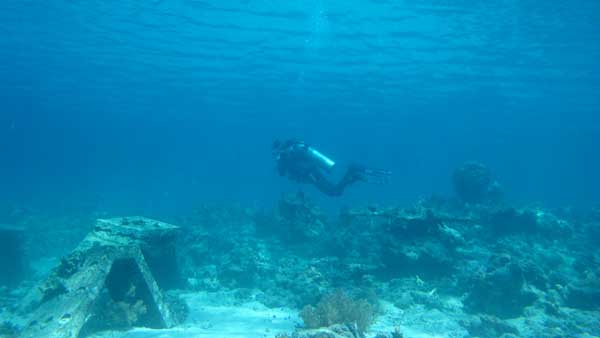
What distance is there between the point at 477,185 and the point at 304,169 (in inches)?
416

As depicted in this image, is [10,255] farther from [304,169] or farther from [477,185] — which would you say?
[477,185]

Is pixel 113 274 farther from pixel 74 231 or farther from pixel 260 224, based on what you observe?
pixel 74 231

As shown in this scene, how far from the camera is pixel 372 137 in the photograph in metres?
78.8

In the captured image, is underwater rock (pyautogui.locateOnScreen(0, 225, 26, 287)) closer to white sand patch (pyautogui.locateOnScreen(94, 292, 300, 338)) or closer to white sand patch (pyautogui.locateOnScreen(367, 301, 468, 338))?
white sand patch (pyautogui.locateOnScreen(94, 292, 300, 338))

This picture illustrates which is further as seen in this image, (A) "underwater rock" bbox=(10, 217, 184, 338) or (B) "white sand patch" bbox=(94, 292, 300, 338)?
(B) "white sand patch" bbox=(94, 292, 300, 338)

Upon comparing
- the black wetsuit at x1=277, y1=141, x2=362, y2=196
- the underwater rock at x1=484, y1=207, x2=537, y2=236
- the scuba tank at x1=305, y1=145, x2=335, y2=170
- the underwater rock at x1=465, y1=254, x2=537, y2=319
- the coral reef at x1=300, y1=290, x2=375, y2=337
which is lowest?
the coral reef at x1=300, y1=290, x2=375, y2=337

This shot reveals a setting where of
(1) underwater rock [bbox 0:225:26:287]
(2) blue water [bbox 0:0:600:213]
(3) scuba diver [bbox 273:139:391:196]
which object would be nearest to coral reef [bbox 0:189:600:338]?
(1) underwater rock [bbox 0:225:26:287]

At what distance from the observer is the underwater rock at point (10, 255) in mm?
12516

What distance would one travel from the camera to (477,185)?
20328 millimetres

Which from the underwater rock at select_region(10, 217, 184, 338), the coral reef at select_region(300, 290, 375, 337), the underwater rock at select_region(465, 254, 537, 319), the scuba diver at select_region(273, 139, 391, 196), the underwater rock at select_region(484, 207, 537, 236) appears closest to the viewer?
the underwater rock at select_region(10, 217, 184, 338)

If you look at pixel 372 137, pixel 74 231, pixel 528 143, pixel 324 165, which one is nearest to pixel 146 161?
pixel 372 137

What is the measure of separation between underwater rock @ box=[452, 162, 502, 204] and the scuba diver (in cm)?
844

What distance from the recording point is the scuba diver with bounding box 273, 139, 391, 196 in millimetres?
14227

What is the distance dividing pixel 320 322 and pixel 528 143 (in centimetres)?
8107
